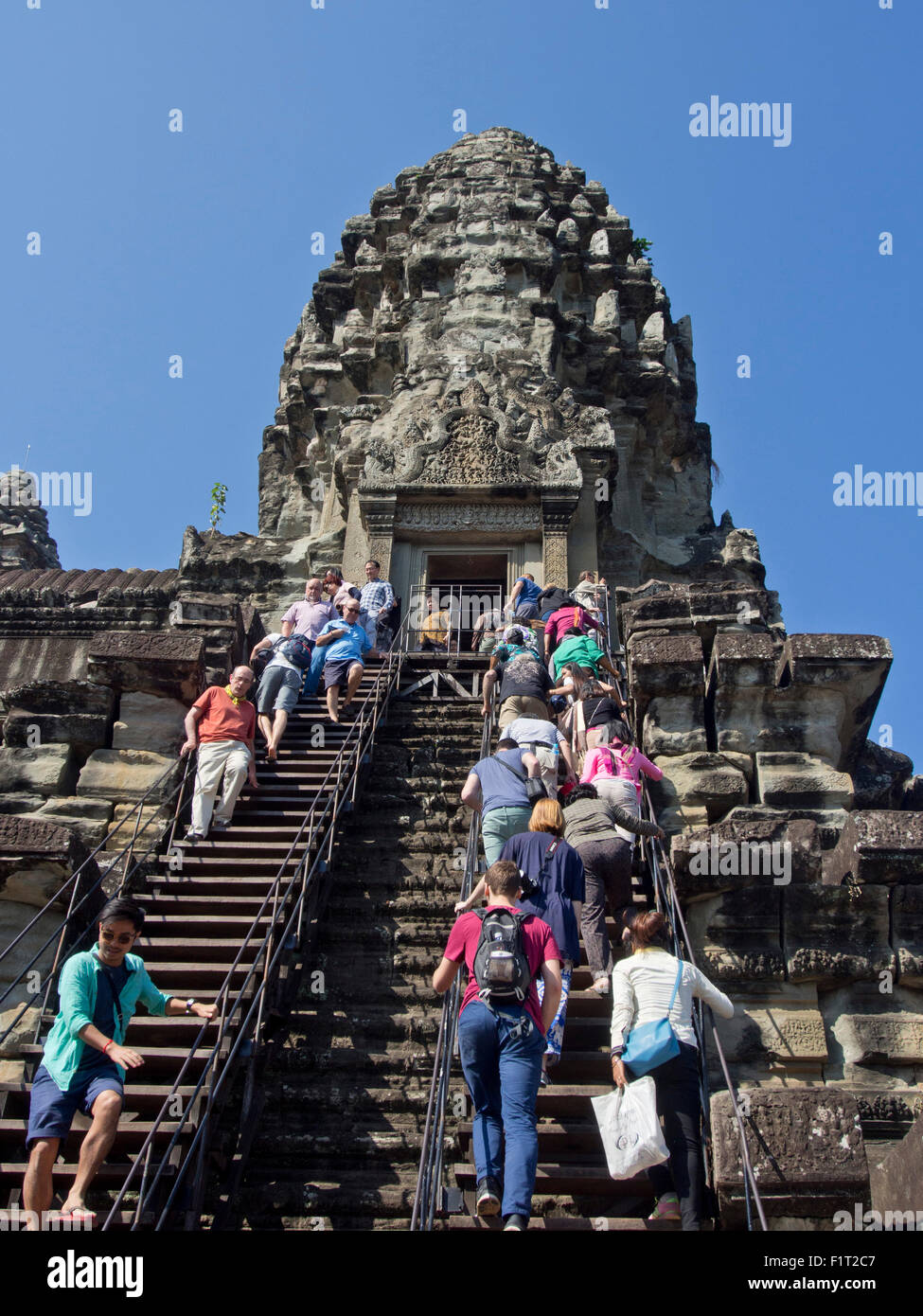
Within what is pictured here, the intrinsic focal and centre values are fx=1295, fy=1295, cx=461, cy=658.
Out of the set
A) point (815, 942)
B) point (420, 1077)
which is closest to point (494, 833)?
point (420, 1077)

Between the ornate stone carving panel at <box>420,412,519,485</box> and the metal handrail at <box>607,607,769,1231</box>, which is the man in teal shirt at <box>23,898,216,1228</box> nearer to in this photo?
the metal handrail at <box>607,607,769,1231</box>

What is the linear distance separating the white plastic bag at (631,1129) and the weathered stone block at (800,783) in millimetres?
4158

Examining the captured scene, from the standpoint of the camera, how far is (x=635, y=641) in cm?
1058

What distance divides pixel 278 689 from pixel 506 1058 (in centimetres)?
615

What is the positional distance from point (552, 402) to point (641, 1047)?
13.5 metres

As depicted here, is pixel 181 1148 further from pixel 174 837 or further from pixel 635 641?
pixel 635 641

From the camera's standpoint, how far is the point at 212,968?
7488 mm

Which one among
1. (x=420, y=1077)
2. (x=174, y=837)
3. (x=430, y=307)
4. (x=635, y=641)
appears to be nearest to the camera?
(x=420, y=1077)

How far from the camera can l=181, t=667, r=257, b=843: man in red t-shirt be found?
9.24m

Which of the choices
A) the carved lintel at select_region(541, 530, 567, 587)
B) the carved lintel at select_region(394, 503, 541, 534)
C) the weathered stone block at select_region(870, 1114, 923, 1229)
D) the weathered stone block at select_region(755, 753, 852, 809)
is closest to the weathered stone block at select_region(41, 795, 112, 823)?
the weathered stone block at select_region(755, 753, 852, 809)

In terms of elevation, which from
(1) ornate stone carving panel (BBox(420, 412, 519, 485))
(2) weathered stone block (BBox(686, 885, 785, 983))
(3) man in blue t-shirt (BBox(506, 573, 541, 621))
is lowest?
(2) weathered stone block (BBox(686, 885, 785, 983))

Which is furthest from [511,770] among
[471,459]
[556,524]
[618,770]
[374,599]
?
[471,459]

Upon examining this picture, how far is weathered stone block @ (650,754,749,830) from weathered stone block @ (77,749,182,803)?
3.67m

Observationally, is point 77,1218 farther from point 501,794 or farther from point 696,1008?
point 501,794
